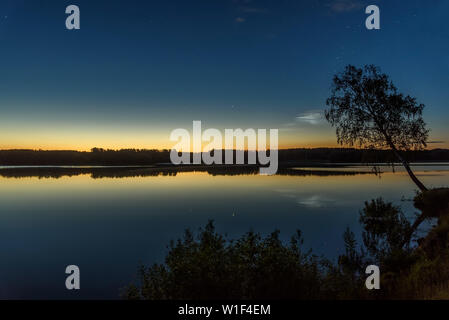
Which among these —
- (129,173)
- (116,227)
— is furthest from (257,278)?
(129,173)

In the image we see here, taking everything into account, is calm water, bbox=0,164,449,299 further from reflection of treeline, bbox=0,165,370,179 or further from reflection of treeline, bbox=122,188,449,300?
reflection of treeline, bbox=0,165,370,179

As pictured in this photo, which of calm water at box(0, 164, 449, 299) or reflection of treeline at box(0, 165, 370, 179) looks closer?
calm water at box(0, 164, 449, 299)

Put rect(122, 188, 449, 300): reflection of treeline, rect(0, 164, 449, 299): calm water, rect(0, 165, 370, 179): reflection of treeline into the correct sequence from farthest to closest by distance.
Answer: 1. rect(0, 165, 370, 179): reflection of treeline
2. rect(0, 164, 449, 299): calm water
3. rect(122, 188, 449, 300): reflection of treeline

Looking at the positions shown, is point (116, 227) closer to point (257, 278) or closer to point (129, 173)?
point (257, 278)

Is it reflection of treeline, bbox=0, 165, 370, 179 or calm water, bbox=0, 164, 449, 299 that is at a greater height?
reflection of treeline, bbox=0, 165, 370, 179

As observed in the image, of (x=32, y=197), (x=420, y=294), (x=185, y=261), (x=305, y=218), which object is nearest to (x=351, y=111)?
(x=305, y=218)

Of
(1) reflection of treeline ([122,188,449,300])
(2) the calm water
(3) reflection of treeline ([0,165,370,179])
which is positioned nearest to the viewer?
(1) reflection of treeline ([122,188,449,300])

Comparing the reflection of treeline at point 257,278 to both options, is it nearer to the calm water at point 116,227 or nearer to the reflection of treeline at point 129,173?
the calm water at point 116,227

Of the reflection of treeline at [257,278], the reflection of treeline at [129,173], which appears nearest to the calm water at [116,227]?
the reflection of treeline at [257,278]

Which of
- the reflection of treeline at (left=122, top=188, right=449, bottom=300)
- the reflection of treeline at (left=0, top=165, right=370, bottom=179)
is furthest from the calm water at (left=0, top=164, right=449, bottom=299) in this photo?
the reflection of treeline at (left=0, top=165, right=370, bottom=179)

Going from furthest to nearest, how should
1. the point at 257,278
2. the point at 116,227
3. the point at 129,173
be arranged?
the point at 129,173, the point at 116,227, the point at 257,278

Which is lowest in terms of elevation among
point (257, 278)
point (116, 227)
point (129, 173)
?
point (116, 227)

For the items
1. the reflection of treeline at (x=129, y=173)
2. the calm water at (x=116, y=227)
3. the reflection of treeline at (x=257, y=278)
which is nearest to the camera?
the reflection of treeline at (x=257, y=278)
